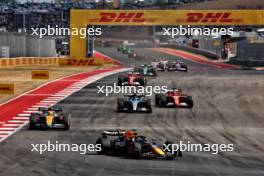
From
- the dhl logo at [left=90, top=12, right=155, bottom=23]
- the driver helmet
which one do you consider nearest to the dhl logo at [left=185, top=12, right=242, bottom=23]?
the dhl logo at [left=90, top=12, right=155, bottom=23]

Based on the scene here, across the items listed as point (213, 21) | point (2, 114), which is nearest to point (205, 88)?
point (2, 114)

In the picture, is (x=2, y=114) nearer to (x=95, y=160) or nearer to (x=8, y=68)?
(x=95, y=160)

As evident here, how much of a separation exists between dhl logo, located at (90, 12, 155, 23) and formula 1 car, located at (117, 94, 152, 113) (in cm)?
3520

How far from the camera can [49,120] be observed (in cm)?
2811

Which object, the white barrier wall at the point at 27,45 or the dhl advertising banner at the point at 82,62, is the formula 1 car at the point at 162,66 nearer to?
the dhl advertising banner at the point at 82,62

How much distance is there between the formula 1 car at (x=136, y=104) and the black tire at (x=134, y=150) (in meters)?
12.1

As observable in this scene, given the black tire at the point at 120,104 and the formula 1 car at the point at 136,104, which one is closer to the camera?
the formula 1 car at the point at 136,104

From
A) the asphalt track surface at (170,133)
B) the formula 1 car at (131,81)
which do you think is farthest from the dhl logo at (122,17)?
the formula 1 car at (131,81)

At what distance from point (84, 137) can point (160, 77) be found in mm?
29683

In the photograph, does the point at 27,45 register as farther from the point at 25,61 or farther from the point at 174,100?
the point at 174,100

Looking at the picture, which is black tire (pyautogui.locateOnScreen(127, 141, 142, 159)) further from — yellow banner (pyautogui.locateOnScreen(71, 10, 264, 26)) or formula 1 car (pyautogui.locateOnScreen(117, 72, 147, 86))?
yellow banner (pyautogui.locateOnScreen(71, 10, 264, 26))

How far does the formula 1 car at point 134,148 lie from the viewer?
21.3 m

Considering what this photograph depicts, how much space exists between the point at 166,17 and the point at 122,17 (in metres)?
3.81

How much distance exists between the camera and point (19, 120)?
31.5m
